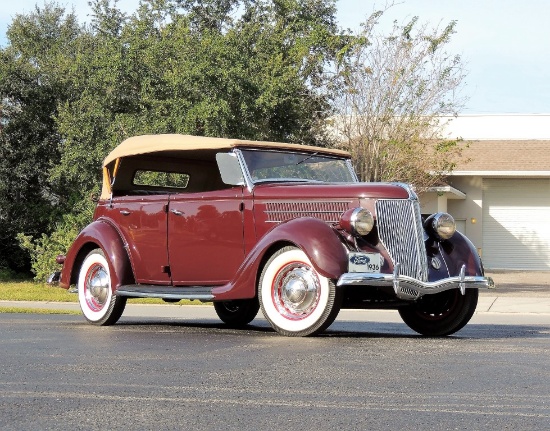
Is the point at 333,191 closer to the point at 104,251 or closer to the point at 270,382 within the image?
the point at 104,251

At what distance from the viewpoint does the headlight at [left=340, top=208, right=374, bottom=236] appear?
360 inches

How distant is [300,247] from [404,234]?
1.04 metres

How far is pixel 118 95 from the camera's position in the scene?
89.3 ft

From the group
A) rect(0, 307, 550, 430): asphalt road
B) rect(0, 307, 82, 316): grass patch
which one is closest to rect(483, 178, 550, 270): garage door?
rect(0, 307, 82, 316): grass patch

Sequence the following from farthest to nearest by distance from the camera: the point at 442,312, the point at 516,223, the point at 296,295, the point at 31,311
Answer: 1. the point at 516,223
2. the point at 31,311
3. the point at 442,312
4. the point at 296,295

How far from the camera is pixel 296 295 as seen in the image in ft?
30.5

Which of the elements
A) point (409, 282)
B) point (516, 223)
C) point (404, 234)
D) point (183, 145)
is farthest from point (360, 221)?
point (516, 223)

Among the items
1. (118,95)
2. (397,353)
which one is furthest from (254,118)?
(397,353)

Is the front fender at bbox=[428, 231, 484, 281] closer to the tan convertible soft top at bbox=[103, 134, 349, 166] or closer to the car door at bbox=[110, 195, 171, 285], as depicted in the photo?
the tan convertible soft top at bbox=[103, 134, 349, 166]

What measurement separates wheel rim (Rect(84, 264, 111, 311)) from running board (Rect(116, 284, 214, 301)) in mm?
360

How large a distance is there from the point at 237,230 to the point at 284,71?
57.8 feet

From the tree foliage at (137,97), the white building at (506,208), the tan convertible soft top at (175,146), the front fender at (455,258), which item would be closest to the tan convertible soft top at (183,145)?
the tan convertible soft top at (175,146)

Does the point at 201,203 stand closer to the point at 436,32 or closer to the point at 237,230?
the point at 237,230

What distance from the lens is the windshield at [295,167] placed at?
1062cm
